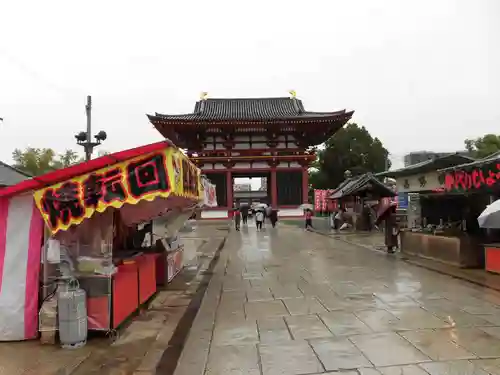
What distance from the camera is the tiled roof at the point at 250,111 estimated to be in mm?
34125

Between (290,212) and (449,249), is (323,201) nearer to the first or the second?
(290,212)

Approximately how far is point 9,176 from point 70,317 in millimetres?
2622

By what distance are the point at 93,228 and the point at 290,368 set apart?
306 cm

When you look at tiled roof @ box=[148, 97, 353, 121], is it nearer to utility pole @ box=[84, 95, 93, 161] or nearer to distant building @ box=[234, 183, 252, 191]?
utility pole @ box=[84, 95, 93, 161]

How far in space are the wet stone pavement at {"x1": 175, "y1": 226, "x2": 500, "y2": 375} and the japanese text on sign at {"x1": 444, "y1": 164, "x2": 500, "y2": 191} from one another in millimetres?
2041

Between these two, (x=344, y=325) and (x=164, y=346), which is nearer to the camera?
(x=164, y=346)

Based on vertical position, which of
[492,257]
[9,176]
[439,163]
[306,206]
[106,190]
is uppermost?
[439,163]

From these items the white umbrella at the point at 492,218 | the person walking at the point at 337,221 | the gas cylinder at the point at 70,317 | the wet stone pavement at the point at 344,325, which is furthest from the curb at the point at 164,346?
the person walking at the point at 337,221

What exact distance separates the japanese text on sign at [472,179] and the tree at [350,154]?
3839 centimetres

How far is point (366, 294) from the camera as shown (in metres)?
7.88

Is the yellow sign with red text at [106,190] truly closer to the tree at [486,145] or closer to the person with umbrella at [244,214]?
the person with umbrella at [244,214]

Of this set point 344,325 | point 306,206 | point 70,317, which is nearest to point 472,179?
point 344,325

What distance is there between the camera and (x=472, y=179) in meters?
9.35

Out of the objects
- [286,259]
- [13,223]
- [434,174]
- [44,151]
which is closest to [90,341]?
[13,223]
